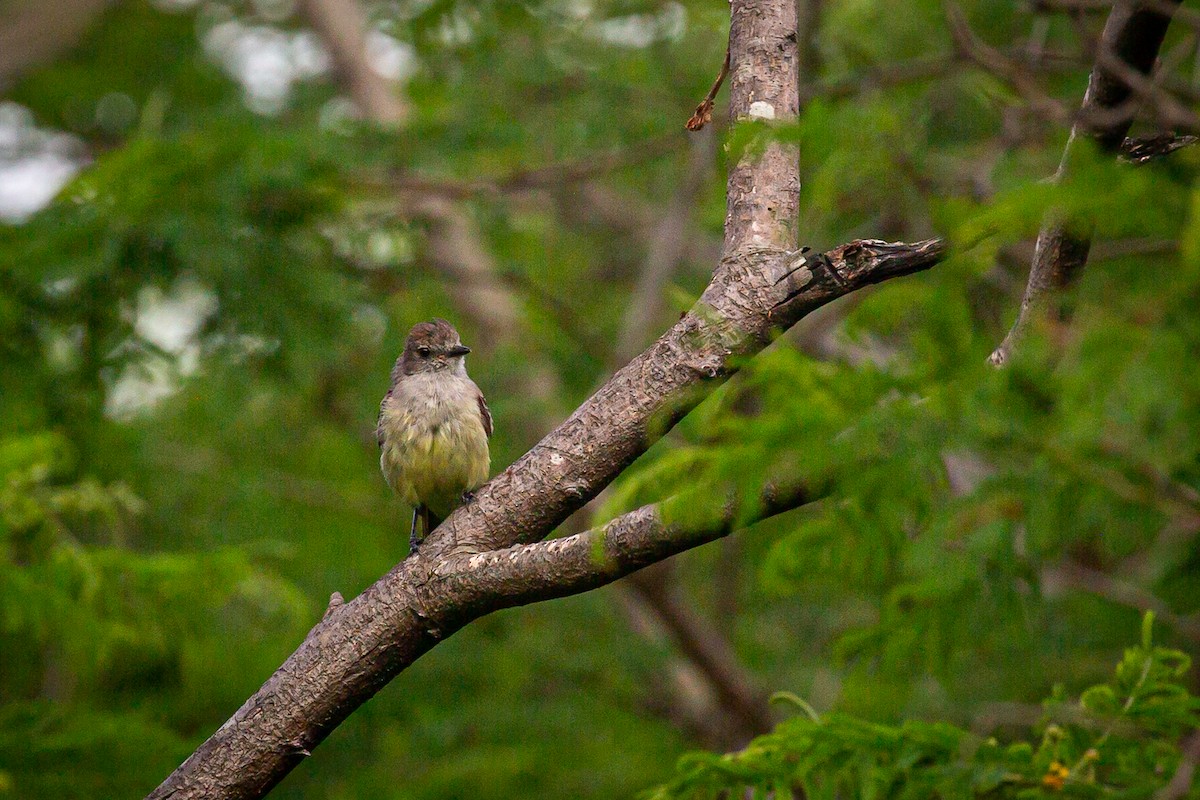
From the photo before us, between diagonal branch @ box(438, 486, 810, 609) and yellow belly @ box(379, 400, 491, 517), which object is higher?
yellow belly @ box(379, 400, 491, 517)

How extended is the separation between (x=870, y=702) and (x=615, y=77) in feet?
19.3

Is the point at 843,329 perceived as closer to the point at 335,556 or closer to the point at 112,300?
the point at 112,300

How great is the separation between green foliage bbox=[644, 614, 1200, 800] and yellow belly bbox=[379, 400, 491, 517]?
8.50 ft

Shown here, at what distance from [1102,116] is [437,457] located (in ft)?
11.8

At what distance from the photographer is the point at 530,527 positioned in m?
3.08

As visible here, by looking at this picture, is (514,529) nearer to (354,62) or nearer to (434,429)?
(434,429)

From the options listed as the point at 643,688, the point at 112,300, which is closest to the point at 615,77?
the point at 112,300

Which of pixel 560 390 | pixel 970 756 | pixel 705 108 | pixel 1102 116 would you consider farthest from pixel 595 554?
pixel 560 390

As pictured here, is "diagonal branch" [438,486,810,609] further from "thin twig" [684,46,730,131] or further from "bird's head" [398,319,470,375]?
"bird's head" [398,319,470,375]

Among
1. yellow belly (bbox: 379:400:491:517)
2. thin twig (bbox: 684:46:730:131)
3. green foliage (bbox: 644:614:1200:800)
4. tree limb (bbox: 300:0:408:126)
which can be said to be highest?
tree limb (bbox: 300:0:408:126)

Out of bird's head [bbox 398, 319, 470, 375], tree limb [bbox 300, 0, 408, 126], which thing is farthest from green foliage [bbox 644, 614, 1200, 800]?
tree limb [bbox 300, 0, 408, 126]

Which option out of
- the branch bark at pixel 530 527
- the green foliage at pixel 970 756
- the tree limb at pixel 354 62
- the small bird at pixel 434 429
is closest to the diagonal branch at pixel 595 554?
the branch bark at pixel 530 527

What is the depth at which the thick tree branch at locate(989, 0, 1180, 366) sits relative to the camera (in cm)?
240

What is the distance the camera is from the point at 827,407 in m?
2.27
